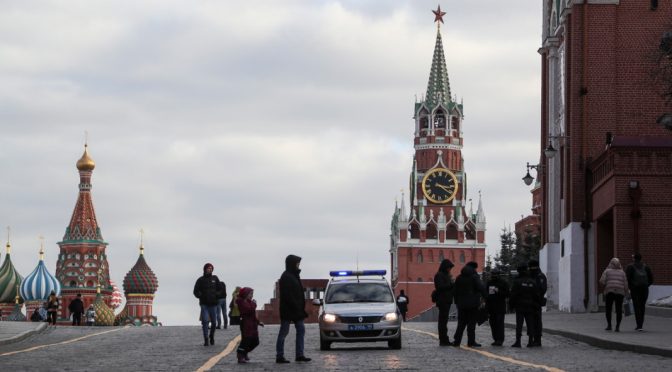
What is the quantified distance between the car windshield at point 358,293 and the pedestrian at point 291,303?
5122mm

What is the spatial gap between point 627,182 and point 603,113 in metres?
6.63

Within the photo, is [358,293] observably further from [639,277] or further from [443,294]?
[639,277]

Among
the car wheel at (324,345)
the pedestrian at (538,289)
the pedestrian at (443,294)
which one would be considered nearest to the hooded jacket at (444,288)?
the pedestrian at (443,294)

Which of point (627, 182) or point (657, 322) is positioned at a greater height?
point (627, 182)

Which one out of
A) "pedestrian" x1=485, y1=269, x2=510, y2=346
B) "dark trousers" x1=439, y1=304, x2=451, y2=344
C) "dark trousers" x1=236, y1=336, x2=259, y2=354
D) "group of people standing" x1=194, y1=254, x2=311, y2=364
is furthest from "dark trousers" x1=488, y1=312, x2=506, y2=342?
"dark trousers" x1=236, y1=336, x2=259, y2=354

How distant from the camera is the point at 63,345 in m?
34.9

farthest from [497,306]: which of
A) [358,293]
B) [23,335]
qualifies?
[23,335]

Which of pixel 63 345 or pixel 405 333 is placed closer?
pixel 63 345

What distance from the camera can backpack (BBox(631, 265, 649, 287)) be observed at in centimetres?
3441

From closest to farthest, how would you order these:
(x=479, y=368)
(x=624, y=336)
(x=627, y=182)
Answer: (x=479, y=368) < (x=624, y=336) < (x=627, y=182)

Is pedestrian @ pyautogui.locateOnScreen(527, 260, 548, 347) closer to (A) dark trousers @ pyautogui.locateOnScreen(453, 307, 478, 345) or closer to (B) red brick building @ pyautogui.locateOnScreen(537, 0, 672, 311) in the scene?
(A) dark trousers @ pyautogui.locateOnScreen(453, 307, 478, 345)

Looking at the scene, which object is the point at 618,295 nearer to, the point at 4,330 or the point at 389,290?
the point at 389,290

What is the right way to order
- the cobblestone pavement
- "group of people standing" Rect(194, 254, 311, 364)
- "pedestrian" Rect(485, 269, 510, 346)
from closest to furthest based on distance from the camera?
the cobblestone pavement, "group of people standing" Rect(194, 254, 311, 364), "pedestrian" Rect(485, 269, 510, 346)

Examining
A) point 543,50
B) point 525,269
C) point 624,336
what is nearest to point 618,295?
point 624,336
